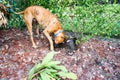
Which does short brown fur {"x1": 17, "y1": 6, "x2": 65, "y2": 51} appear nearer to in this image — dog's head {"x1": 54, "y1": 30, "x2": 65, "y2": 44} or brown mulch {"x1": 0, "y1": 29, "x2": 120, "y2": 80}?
dog's head {"x1": 54, "y1": 30, "x2": 65, "y2": 44}

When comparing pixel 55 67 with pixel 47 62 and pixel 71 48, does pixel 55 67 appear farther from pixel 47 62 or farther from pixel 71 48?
pixel 71 48

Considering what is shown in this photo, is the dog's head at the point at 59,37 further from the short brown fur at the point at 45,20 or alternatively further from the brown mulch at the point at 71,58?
the brown mulch at the point at 71,58

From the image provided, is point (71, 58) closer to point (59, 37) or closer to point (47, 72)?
point (59, 37)

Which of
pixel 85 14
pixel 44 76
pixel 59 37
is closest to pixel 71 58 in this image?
pixel 59 37

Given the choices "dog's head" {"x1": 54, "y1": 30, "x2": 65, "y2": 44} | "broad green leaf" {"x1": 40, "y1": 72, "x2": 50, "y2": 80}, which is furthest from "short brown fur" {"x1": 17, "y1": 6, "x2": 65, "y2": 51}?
"broad green leaf" {"x1": 40, "y1": 72, "x2": 50, "y2": 80}

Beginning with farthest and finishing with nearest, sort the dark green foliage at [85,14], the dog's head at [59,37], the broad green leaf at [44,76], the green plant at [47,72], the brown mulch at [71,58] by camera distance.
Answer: the dark green foliage at [85,14] < the dog's head at [59,37] < the brown mulch at [71,58] < the green plant at [47,72] < the broad green leaf at [44,76]

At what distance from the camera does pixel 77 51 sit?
751cm

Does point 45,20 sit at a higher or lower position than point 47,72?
higher

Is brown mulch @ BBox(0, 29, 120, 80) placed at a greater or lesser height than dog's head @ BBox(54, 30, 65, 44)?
lesser

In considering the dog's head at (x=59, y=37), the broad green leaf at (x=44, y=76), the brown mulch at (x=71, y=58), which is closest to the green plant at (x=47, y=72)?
the broad green leaf at (x=44, y=76)

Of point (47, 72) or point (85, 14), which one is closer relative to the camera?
point (47, 72)

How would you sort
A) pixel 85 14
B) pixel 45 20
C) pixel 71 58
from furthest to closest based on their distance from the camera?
pixel 45 20 < pixel 85 14 < pixel 71 58

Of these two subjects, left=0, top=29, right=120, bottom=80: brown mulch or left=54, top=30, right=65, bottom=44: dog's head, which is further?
left=54, top=30, right=65, bottom=44: dog's head

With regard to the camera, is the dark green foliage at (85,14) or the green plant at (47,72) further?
the dark green foliage at (85,14)
